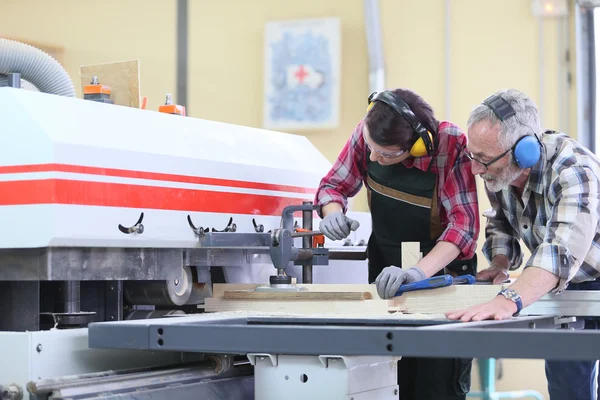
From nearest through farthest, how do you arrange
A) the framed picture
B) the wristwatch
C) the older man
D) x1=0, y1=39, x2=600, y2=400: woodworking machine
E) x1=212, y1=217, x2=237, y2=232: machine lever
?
x1=0, y1=39, x2=600, y2=400: woodworking machine, the wristwatch, the older man, x1=212, y1=217, x2=237, y2=232: machine lever, the framed picture

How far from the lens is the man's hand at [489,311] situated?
1953 mm

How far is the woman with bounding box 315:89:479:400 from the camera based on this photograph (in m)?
2.43

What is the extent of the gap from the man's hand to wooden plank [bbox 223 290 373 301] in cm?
32

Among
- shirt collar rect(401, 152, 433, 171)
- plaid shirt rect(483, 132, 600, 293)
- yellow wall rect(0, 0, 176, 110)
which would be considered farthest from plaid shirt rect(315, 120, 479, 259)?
yellow wall rect(0, 0, 176, 110)

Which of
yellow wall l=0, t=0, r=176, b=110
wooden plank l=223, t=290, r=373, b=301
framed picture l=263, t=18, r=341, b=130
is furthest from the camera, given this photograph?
yellow wall l=0, t=0, r=176, b=110

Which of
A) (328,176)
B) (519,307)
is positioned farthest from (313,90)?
(519,307)

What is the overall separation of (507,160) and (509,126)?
0.09 m

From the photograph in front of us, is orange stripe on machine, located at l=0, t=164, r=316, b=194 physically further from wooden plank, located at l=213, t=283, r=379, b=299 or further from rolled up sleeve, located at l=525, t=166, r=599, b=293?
rolled up sleeve, located at l=525, t=166, r=599, b=293

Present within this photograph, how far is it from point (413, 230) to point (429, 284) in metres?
0.48

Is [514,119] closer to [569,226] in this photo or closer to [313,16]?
[569,226]

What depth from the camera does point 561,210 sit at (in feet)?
7.21

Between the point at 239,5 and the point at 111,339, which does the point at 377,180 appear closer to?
the point at 111,339

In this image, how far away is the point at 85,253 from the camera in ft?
6.53

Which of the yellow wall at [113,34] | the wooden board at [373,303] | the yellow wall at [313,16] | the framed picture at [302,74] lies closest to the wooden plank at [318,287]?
the wooden board at [373,303]
